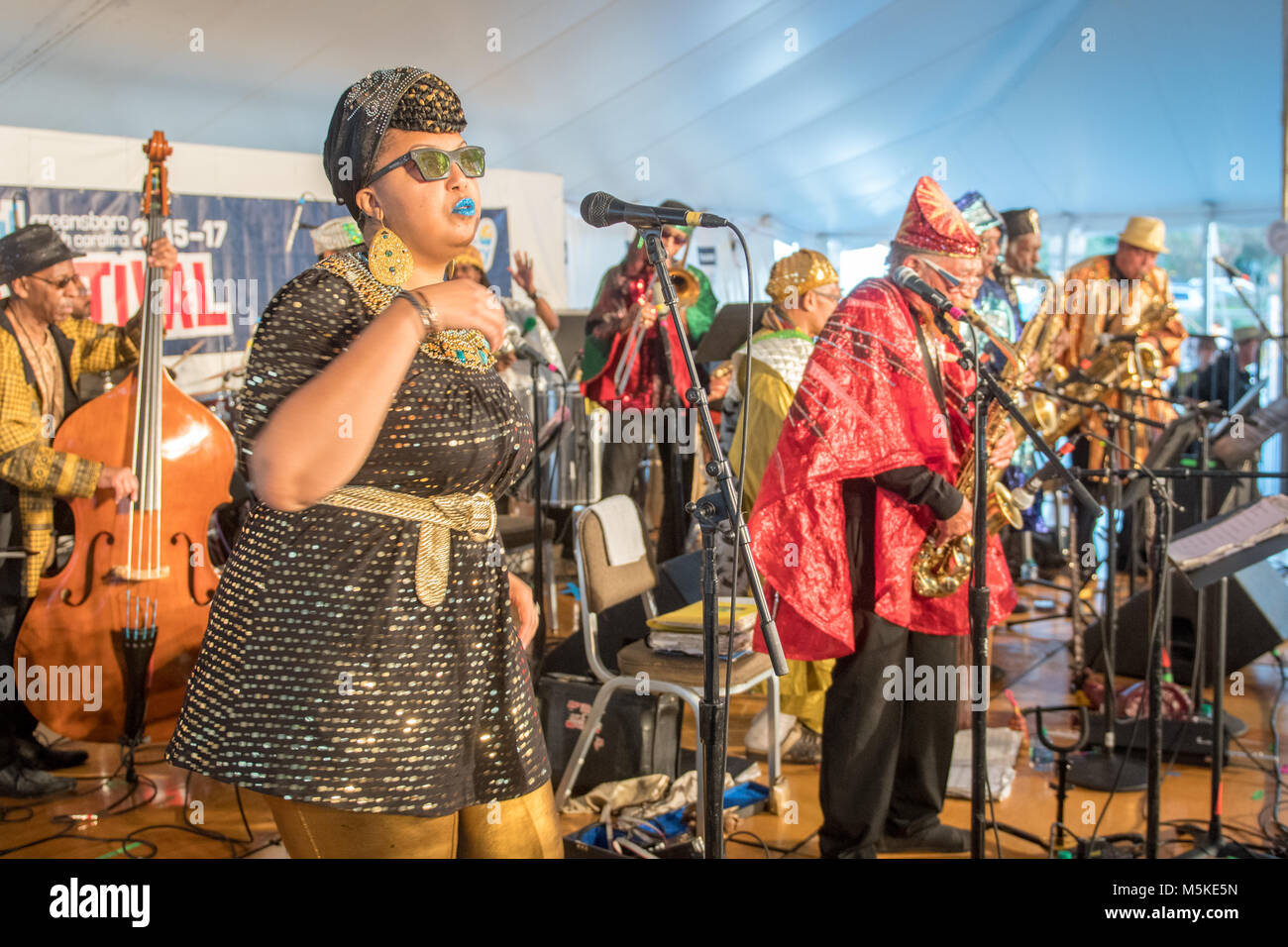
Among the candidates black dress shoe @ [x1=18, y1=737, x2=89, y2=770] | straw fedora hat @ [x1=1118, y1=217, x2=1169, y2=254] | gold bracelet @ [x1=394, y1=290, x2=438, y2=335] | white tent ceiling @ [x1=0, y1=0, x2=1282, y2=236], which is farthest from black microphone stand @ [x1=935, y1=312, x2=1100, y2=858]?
straw fedora hat @ [x1=1118, y1=217, x2=1169, y2=254]

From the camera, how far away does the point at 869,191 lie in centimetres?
1039

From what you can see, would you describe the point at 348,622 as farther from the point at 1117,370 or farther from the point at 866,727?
the point at 1117,370

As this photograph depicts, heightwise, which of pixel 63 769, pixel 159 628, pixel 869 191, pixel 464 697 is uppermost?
pixel 869 191

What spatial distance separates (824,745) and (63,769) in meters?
2.90

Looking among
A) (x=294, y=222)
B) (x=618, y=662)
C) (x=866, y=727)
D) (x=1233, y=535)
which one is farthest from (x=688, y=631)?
(x=294, y=222)

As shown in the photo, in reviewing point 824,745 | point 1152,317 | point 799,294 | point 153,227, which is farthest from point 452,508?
point 1152,317

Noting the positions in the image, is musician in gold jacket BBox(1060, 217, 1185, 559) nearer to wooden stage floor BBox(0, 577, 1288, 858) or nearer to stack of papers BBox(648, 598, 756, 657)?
wooden stage floor BBox(0, 577, 1288, 858)

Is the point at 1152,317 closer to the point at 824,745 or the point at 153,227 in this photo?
the point at 824,745

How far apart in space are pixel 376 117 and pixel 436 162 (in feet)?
0.38

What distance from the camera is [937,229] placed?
10.1 ft

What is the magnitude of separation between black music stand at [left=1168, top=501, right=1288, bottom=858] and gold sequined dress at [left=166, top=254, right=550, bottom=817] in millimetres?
2018

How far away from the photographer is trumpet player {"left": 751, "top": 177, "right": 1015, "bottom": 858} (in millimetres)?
2875
